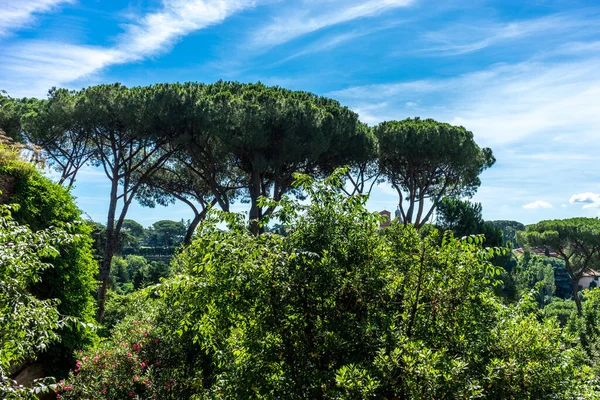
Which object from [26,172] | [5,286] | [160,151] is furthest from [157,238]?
[5,286]

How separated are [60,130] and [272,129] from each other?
34.2 feet

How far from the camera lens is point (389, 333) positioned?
13.3ft

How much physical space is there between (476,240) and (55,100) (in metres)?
21.8

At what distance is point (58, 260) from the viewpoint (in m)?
10.8

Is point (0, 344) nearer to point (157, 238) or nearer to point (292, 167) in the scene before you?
point (292, 167)

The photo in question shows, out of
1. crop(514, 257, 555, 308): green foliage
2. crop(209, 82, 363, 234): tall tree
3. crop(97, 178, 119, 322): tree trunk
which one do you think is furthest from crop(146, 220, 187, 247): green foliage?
crop(209, 82, 363, 234): tall tree

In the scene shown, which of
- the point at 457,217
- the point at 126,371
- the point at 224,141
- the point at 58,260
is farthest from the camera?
the point at 457,217

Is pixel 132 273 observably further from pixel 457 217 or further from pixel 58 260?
pixel 58 260

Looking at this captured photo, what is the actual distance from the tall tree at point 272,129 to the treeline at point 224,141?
0.05m

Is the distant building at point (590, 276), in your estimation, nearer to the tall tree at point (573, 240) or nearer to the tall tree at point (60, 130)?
the tall tree at point (573, 240)

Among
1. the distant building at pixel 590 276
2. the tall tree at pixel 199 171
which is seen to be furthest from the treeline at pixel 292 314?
the distant building at pixel 590 276

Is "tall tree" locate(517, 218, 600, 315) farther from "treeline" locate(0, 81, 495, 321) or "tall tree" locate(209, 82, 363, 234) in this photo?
"tall tree" locate(209, 82, 363, 234)

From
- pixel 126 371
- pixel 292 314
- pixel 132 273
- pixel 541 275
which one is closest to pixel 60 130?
pixel 126 371

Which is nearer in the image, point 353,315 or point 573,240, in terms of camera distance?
point 353,315
